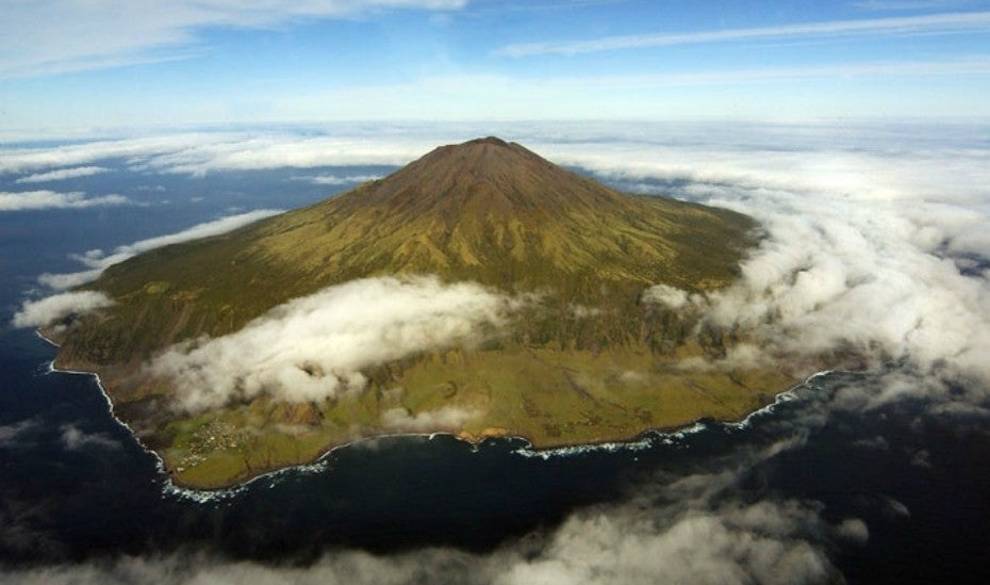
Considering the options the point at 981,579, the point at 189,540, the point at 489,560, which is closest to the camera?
the point at 981,579

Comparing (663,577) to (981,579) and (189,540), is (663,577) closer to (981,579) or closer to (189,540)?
(981,579)

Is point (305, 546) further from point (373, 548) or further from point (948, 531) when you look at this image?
point (948, 531)

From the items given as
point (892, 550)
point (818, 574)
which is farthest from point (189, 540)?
point (892, 550)

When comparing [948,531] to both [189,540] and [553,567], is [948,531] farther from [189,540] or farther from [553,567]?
[189,540]

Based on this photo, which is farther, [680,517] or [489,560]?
[680,517]

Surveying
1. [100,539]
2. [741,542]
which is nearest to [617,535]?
[741,542]

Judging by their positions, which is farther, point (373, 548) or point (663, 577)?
point (373, 548)

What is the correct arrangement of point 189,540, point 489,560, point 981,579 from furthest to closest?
point 189,540 → point 489,560 → point 981,579
